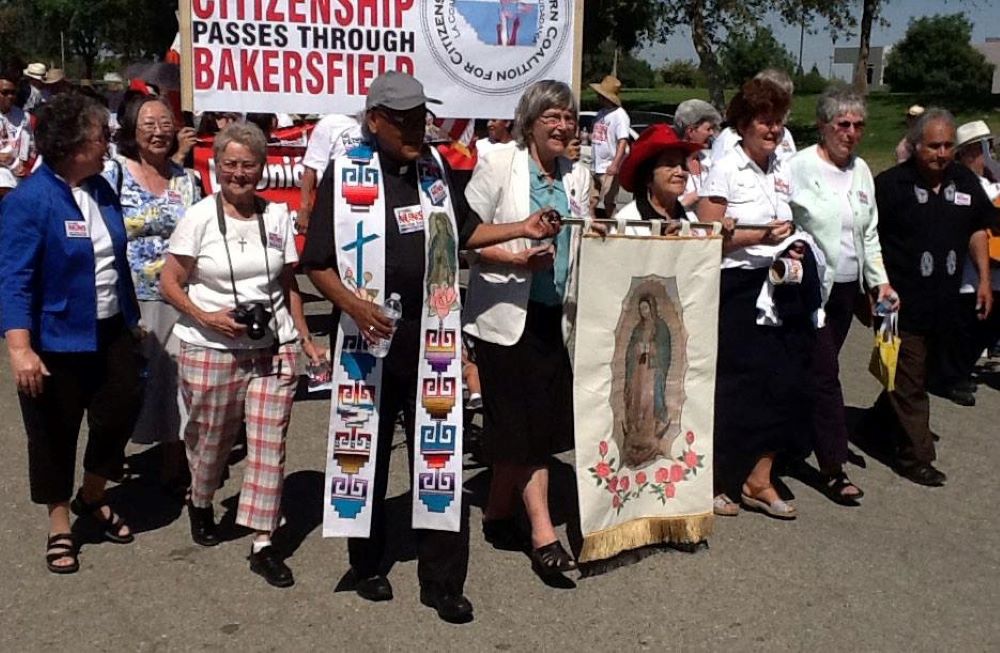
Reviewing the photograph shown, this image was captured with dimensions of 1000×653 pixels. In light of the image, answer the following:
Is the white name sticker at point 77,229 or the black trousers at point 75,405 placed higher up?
the white name sticker at point 77,229

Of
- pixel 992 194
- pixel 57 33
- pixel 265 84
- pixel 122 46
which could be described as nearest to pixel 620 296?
pixel 265 84

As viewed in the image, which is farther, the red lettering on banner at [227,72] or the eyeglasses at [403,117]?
the red lettering on banner at [227,72]

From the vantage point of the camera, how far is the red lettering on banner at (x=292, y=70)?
6176mm

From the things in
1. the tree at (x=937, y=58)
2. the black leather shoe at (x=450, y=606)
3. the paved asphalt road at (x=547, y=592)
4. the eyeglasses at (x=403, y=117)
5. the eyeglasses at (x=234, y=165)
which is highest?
the tree at (x=937, y=58)

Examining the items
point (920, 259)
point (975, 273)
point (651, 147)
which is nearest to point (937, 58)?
point (975, 273)

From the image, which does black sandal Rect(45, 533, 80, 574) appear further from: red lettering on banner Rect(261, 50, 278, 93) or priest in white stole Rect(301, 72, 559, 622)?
red lettering on banner Rect(261, 50, 278, 93)

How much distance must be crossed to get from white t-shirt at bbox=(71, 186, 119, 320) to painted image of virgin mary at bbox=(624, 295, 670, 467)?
6.99ft

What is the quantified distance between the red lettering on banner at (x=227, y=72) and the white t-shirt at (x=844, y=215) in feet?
10.3

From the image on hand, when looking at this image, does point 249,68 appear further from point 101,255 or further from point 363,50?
point 101,255

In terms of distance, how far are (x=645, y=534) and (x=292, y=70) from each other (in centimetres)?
323

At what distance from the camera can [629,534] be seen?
470 cm

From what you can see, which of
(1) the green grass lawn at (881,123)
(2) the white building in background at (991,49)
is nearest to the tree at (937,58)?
(2) the white building in background at (991,49)

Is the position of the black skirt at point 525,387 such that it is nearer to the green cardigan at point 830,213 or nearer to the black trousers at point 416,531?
the black trousers at point 416,531

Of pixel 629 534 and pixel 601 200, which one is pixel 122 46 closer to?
pixel 601 200
